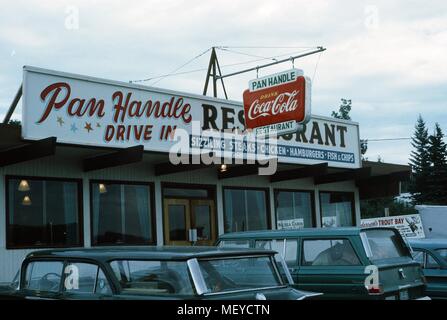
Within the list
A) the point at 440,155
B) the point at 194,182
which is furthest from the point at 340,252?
the point at 440,155

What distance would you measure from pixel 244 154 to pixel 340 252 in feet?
24.1

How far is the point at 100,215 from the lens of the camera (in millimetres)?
15148

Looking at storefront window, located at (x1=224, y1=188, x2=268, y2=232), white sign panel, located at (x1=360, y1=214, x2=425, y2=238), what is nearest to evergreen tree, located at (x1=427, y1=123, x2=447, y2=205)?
white sign panel, located at (x1=360, y1=214, x2=425, y2=238)

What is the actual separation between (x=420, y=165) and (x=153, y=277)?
69.1 metres

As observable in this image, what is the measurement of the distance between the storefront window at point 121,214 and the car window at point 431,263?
22.5 feet

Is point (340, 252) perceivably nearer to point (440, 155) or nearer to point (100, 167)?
point (100, 167)

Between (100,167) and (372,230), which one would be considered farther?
(100,167)

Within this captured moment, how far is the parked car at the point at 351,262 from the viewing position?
29.7 ft

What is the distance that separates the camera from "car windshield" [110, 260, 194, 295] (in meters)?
5.89

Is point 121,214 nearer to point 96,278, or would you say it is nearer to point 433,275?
point 433,275

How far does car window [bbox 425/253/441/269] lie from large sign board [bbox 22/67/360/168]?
5.80m

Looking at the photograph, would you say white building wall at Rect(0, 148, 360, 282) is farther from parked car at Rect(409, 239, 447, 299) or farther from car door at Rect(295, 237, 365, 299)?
parked car at Rect(409, 239, 447, 299)

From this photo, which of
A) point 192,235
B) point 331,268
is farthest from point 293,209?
point 331,268
